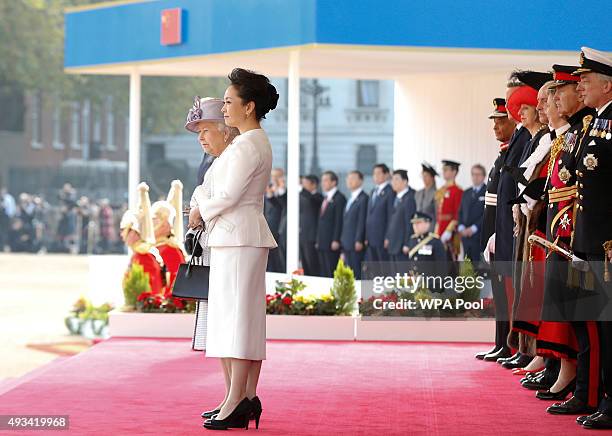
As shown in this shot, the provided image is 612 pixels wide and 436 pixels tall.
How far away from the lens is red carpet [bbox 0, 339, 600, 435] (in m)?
7.17

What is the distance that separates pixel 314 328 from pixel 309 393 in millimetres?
3066

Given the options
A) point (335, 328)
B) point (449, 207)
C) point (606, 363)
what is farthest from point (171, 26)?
point (606, 363)

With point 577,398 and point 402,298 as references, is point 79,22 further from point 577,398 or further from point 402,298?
point 577,398

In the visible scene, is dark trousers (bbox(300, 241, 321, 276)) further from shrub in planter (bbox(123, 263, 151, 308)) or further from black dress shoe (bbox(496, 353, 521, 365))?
black dress shoe (bbox(496, 353, 521, 365))

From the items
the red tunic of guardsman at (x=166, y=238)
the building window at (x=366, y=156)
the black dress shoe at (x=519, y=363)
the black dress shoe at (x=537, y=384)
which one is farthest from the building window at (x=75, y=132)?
the black dress shoe at (x=537, y=384)

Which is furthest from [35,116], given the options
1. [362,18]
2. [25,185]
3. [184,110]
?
[362,18]

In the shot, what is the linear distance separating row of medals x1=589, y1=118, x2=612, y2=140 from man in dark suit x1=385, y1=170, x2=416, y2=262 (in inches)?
330

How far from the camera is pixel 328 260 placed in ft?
57.1

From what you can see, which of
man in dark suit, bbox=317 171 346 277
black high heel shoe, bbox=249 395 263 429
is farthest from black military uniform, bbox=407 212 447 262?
black high heel shoe, bbox=249 395 263 429

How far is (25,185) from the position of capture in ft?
141

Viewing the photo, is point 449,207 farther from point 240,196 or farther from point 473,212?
point 240,196

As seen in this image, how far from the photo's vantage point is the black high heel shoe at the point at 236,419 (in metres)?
6.86

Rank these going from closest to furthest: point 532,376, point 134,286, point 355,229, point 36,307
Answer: point 532,376
point 134,286
point 355,229
point 36,307

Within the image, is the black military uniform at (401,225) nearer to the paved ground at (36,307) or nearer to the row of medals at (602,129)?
the paved ground at (36,307)
